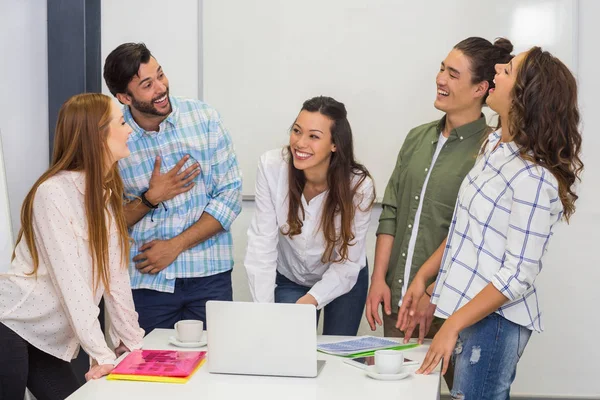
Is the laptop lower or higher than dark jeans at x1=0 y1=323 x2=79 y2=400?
higher

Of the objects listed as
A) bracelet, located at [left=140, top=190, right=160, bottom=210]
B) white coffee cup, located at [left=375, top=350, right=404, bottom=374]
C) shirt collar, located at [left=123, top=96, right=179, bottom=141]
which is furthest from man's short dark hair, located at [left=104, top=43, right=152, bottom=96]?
white coffee cup, located at [left=375, top=350, right=404, bottom=374]

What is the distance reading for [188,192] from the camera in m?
2.94

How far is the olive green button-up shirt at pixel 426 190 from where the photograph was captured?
108 inches

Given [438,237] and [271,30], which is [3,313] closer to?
[438,237]

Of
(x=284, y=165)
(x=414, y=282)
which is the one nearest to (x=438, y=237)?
(x=414, y=282)

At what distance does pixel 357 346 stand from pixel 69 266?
0.89 m

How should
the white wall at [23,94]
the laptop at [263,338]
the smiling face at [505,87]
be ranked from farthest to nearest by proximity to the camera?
the white wall at [23,94], the smiling face at [505,87], the laptop at [263,338]

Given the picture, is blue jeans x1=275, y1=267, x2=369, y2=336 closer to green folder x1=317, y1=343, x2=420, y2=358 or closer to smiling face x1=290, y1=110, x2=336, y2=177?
smiling face x1=290, y1=110, x2=336, y2=177

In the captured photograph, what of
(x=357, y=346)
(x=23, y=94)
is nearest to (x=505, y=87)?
(x=357, y=346)

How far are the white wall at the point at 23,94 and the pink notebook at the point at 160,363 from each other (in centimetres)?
179

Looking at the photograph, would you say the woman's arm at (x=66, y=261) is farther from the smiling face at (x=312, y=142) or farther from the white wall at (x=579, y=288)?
the white wall at (x=579, y=288)

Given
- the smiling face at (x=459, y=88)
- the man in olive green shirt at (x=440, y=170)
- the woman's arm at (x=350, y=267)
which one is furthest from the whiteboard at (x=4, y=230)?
the smiling face at (x=459, y=88)

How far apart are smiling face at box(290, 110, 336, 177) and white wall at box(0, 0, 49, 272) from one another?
58.3 inches

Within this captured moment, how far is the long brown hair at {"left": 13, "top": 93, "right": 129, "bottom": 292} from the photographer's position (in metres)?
Answer: 2.36
